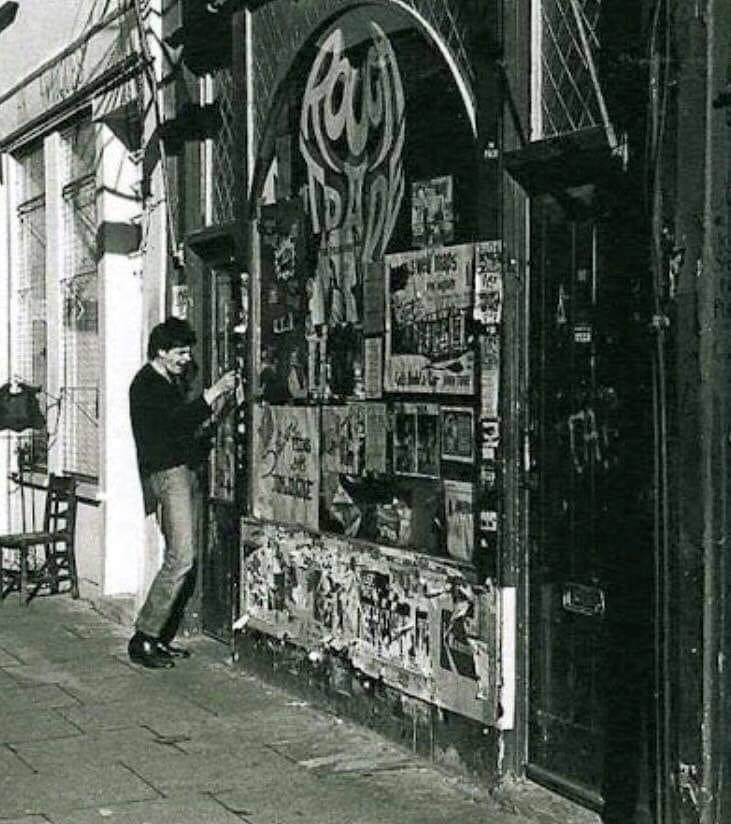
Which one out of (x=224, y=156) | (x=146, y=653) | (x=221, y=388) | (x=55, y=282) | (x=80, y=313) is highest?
(x=224, y=156)

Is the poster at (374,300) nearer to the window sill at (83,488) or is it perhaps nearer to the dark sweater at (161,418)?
the dark sweater at (161,418)

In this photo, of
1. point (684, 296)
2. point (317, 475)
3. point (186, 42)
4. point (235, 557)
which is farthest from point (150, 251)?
point (684, 296)

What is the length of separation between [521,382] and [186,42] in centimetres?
478

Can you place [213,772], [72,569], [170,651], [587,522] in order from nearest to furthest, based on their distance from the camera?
[587,522] < [213,772] < [170,651] < [72,569]

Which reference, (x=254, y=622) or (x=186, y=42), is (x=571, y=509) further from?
(x=186, y=42)

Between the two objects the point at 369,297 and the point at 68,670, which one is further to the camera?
the point at 68,670

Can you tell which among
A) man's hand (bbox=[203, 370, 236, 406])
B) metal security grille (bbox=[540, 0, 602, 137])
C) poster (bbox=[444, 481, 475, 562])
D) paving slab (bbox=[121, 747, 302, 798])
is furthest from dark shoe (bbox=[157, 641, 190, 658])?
metal security grille (bbox=[540, 0, 602, 137])

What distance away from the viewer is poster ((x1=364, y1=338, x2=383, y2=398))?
24.7ft

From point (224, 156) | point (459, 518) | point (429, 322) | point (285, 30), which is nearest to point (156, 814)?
point (459, 518)

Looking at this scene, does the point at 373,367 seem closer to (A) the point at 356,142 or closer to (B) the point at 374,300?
(B) the point at 374,300

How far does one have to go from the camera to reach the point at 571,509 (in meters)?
6.18

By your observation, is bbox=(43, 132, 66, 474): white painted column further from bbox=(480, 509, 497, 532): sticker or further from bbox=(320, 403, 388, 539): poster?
bbox=(480, 509, 497, 532): sticker

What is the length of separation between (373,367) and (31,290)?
7.86 metres

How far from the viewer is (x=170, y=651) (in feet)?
31.9
